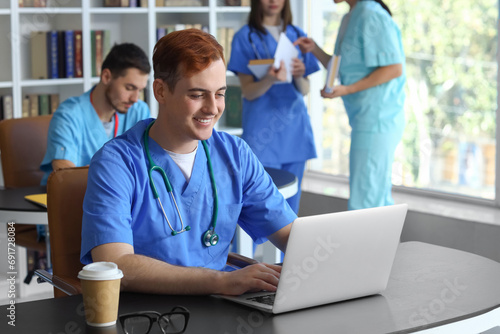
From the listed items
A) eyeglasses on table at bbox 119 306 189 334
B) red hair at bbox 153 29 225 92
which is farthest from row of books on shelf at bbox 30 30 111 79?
eyeglasses on table at bbox 119 306 189 334

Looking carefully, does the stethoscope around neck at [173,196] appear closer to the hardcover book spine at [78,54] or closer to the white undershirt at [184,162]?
the white undershirt at [184,162]

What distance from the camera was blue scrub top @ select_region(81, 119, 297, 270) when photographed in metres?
1.52

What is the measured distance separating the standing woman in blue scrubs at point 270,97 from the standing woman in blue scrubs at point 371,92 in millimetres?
233

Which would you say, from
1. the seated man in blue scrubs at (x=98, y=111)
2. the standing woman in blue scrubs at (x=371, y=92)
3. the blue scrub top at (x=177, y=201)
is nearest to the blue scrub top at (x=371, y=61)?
the standing woman in blue scrubs at (x=371, y=92)

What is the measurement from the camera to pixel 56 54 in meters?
4.05

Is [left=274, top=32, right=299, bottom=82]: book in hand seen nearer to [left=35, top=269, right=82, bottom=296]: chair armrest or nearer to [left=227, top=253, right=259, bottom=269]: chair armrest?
[left=227, top=253, right=259, bottom=269]: chair armrest

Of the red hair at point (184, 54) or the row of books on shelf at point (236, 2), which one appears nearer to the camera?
the red hair at point (184, 54)

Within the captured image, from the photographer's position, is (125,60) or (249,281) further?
(125,60)

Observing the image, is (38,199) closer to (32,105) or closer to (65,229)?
(65,229)

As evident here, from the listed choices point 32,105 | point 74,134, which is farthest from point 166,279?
point 32,105

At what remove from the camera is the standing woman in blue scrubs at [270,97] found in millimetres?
→ 3500

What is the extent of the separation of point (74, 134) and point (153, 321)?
5.84 ft

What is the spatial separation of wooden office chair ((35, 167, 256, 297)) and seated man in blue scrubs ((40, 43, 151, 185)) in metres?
0.94

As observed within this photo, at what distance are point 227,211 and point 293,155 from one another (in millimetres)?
1879
